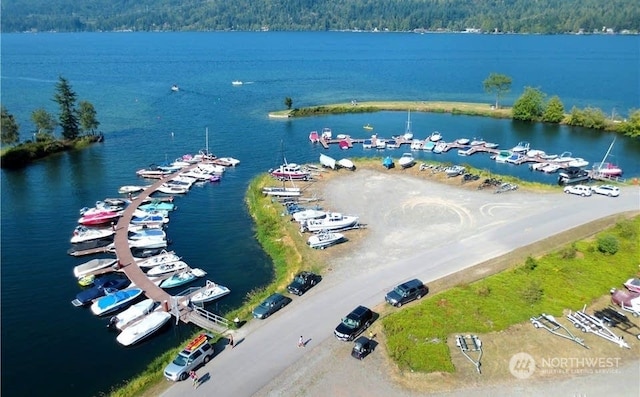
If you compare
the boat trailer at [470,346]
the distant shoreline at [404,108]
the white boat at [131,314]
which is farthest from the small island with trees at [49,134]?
the boat trailer at [470,346]

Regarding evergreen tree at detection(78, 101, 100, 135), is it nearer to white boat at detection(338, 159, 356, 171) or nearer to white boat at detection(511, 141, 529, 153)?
white boat at detection(338, 159, 356, 171)

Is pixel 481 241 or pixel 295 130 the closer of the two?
pixel 481 241

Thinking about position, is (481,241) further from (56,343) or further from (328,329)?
(56,343)

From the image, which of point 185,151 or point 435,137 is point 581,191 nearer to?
point 435,137

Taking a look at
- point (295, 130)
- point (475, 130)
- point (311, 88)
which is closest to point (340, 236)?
point (295, 130)

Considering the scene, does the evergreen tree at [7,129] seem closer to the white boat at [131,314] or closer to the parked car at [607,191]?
the white boat at [131,314]

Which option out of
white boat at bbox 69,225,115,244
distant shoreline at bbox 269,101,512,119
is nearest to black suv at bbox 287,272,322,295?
white boat at bbox 69,225,115,244
